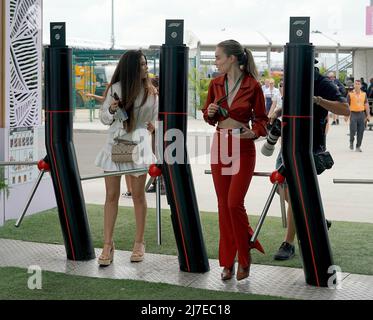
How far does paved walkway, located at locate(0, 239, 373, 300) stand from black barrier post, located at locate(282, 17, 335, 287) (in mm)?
221

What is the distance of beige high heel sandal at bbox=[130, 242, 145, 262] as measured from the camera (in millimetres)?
5855

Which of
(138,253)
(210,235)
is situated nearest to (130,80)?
(138,253)

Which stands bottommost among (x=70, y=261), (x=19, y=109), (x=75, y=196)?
(x=70, y=261)

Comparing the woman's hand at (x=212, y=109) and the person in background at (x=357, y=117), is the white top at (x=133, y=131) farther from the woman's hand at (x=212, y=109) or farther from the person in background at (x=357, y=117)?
the person in background at (x=357, y=117)

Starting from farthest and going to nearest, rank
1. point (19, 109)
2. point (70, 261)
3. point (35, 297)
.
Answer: point (19, 109) → point (70, 261) → point (35, 297)

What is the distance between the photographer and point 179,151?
5453 millimetres

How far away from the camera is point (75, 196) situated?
5898 millimetres

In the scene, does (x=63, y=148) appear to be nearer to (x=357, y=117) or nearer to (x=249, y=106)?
(x=249, y=106)

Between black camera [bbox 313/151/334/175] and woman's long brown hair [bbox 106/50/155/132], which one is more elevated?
woman's long brown hair [bbox 106/50/155/132]

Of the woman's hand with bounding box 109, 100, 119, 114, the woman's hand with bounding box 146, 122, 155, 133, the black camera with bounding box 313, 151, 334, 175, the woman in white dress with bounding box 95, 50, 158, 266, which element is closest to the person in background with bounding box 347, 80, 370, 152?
Result: the black camera with bounding box 313, 151, 334, 175

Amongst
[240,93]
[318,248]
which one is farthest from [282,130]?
[318,248]

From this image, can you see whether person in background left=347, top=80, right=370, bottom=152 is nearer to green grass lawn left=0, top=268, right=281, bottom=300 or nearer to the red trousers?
the red trousers
